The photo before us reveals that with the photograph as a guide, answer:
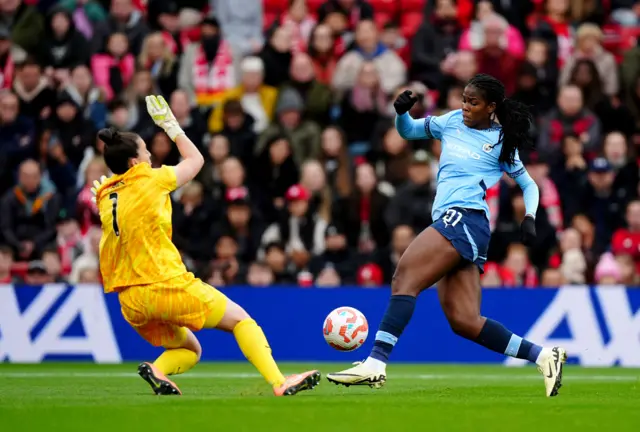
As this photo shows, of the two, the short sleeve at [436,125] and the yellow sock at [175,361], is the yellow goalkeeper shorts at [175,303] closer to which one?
the yellow sock at [175,361]

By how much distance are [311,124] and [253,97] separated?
1212mm

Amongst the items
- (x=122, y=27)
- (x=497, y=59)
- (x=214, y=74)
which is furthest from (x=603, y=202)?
(x=122, y=27)

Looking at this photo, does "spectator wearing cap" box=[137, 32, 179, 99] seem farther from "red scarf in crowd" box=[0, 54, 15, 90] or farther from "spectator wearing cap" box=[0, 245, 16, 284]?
"spectator wearing cap" box=[0, 245, 16, 284]

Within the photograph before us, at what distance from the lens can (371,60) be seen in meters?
19.2

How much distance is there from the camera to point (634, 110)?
18.2 metres

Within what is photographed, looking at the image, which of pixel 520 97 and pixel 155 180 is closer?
pixel 155 180

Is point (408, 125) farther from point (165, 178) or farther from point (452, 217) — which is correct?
point (165, 178)

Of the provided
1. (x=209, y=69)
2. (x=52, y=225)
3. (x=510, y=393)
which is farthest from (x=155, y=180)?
(x=209, y=69)

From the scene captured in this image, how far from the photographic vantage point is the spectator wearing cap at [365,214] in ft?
56.9

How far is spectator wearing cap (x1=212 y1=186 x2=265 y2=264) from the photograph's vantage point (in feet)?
56.9

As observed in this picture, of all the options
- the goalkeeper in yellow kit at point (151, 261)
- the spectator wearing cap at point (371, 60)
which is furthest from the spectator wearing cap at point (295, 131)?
the goalkeeper in yellow kit at point (151, 261)

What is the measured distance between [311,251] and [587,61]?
474 centimetres

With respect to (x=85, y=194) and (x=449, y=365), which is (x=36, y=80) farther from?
(x=449, y=365)

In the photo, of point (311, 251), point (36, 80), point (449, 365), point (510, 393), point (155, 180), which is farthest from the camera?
point (36, 80)
